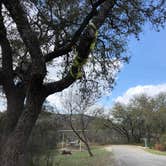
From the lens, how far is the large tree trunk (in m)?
6.74

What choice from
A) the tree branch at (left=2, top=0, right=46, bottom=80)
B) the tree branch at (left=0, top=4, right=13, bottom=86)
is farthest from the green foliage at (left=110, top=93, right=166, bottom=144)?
the tree branch at (left=2, top=0, right=46, bottom=80)

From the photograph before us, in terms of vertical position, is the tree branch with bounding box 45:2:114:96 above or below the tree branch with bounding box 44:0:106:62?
below

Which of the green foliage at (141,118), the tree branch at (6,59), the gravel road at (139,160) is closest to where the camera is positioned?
the tree branch at (6,59)

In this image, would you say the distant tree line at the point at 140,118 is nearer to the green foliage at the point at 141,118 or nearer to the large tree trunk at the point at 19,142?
the green foliage at the point at 141,118

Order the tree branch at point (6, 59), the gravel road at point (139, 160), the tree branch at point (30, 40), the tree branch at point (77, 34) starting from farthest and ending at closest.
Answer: the gravel road at point (139, 160) < the tree branch at point (77, 34) < the tree branch at point (6, 59) < the tree branch at point (30, 40)

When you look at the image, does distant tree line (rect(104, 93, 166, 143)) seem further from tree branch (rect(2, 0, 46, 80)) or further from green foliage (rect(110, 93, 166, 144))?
tree branch (rect(2, 0, 46, 80))

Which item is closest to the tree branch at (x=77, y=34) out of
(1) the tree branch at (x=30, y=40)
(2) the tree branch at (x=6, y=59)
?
(2) the tree branch at (x=6, y=59)

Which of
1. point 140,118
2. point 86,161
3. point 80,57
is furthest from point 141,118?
point 80,57

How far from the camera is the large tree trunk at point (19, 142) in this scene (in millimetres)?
6738

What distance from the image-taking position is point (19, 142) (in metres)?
6.79

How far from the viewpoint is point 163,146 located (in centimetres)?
4991

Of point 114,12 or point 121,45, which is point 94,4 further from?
point 121,45

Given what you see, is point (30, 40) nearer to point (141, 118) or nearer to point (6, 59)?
point (6, 59)

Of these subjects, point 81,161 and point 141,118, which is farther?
point 141,118
